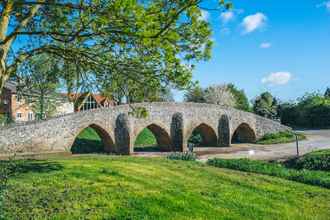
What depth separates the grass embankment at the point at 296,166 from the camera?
53.9ft

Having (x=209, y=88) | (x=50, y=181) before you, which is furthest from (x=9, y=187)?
Result: (x=209, y=88)

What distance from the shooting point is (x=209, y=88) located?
81.8 m

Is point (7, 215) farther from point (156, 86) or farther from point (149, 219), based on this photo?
point (156, 86)

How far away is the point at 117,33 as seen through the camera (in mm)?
10555

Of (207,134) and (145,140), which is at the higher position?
(207,134)

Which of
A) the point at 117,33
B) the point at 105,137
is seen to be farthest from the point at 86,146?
the point at 117,33

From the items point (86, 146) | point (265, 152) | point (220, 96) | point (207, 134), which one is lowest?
point (265, 152)

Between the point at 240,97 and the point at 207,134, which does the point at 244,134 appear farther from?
the point at 240,97

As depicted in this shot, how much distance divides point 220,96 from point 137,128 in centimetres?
4210

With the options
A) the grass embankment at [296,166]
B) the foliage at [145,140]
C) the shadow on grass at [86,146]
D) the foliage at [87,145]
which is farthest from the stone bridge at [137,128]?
the grass embankment at [296,166]

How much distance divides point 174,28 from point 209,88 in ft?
236

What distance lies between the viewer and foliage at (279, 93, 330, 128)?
6144 centimetres

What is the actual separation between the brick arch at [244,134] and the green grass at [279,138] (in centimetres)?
119

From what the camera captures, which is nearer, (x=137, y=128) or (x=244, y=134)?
(x=137, y=128)
